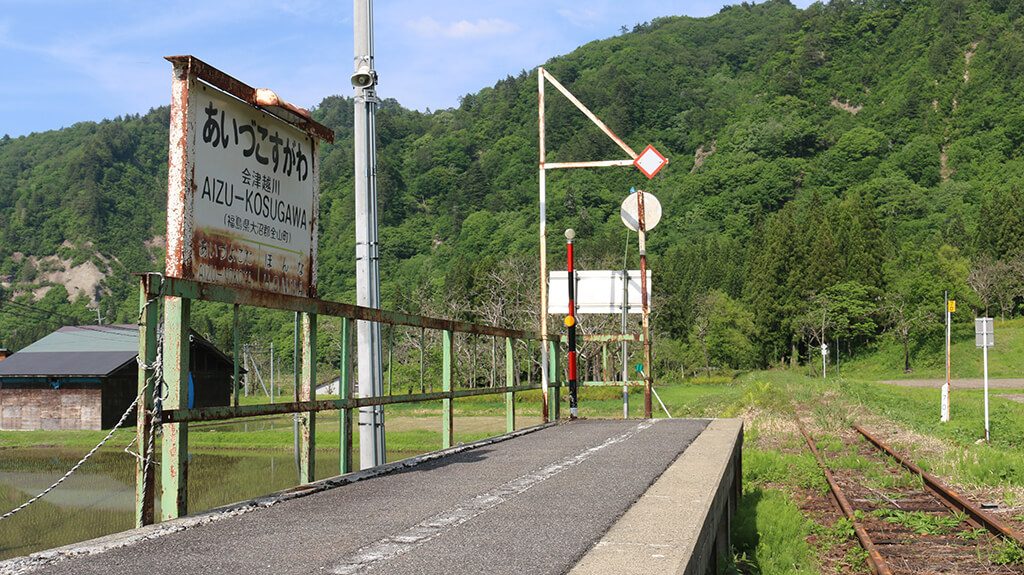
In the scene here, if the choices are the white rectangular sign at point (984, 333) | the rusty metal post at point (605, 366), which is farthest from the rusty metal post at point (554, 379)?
the white rectangular sign at point (984, 333)

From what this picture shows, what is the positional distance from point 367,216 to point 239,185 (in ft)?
9.48

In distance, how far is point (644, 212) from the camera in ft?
47.6

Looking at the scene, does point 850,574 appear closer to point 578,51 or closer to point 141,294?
point 141,294

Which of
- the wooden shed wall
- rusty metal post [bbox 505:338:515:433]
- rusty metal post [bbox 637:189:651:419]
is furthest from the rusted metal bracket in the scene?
the wooden shed wall

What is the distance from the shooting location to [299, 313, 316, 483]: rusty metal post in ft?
18.6

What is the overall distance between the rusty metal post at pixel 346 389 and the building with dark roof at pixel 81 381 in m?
A: 35.0

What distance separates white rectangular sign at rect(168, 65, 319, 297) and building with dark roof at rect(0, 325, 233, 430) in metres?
35.3

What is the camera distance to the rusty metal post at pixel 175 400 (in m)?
4.34

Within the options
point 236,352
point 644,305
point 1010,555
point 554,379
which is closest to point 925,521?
point 1010,555

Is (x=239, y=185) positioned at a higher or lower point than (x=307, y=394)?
higher

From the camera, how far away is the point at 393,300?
8706 cm

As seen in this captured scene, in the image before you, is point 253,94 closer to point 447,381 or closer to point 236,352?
point 236,352

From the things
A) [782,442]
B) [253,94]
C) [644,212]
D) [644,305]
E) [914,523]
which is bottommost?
[782,442]

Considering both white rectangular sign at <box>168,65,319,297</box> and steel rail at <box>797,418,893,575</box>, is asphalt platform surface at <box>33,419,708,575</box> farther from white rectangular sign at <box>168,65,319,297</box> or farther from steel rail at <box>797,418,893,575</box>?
steel rail at <box>797,418,893,575</box>
